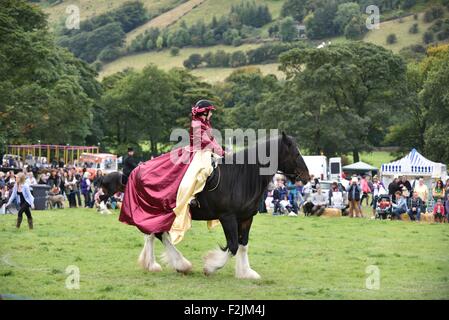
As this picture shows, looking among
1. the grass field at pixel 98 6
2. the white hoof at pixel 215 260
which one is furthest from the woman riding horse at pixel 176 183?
the grass field at pixel 98 6

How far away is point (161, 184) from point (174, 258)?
1401 mm

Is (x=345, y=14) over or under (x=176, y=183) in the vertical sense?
over

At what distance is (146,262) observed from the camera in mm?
13992

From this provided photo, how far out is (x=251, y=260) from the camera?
1580cm

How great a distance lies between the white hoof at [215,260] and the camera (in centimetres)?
1321

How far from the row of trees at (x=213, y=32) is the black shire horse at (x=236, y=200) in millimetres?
109145

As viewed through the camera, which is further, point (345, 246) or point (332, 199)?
point (332, 199)

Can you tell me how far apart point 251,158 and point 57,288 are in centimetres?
421

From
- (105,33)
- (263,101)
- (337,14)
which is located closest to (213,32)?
(105,33)

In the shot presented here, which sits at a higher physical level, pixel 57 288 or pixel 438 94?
pixel 438 94

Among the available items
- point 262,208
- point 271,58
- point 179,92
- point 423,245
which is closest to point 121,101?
point 179,92

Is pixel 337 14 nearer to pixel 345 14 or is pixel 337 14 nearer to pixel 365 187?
pixel 345 14

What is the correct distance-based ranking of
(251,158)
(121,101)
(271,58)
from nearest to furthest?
(251,158) → (121,101) → (271,58)
